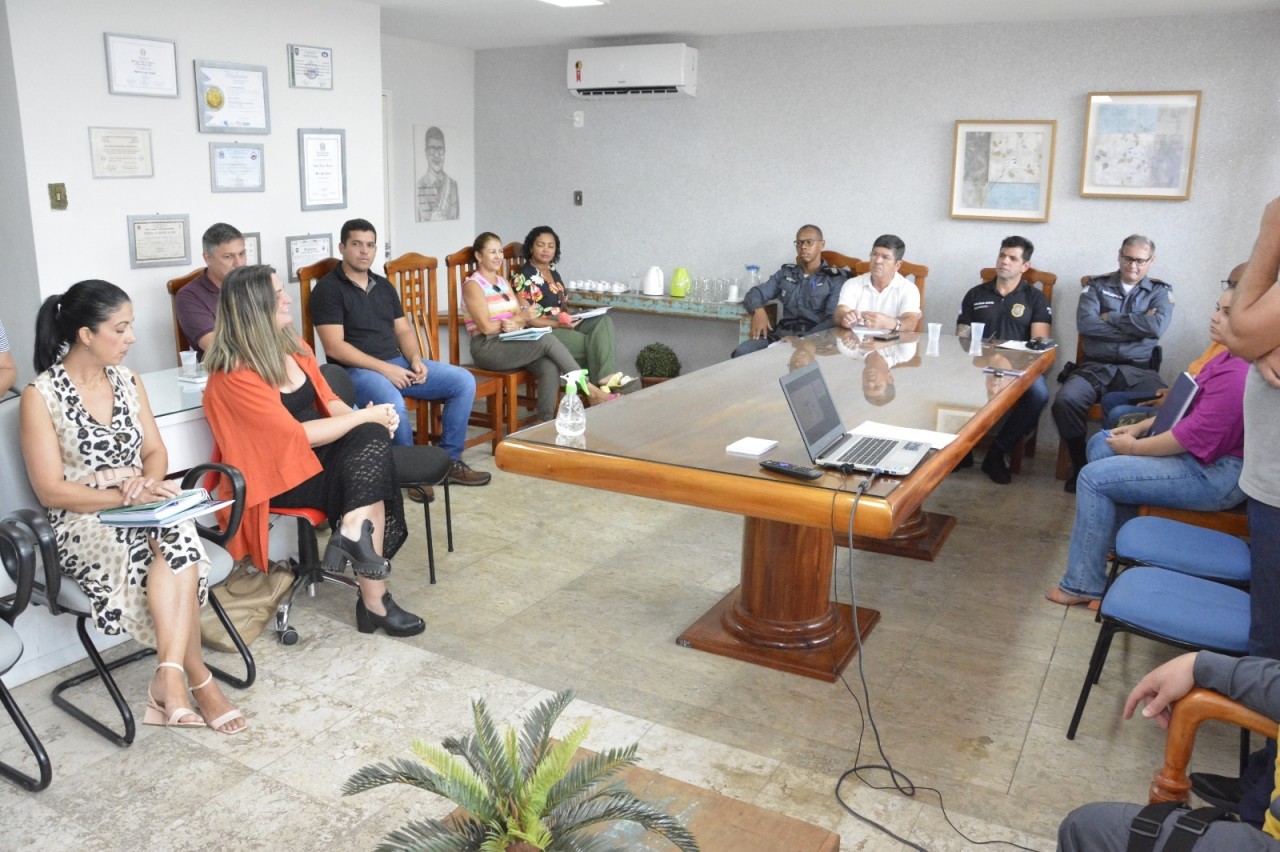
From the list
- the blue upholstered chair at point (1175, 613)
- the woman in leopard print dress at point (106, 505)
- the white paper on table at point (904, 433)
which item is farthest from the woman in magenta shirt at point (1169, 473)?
the woman in leopard print dress at point (106, 505)

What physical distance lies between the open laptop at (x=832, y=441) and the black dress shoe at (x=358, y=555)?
1367 mm

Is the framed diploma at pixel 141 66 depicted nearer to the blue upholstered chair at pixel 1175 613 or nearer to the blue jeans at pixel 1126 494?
the blue jeans at pixel 1126 494

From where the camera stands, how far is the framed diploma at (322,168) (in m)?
4.96

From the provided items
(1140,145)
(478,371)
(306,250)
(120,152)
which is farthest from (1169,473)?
(120,152)

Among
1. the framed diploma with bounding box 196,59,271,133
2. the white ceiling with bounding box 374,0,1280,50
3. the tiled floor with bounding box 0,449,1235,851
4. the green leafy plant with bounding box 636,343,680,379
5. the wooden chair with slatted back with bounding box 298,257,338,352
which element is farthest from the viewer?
the green leafy plant with bounding box 636,343,680,379

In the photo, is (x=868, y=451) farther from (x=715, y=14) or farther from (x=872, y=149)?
(x=872, y=149)

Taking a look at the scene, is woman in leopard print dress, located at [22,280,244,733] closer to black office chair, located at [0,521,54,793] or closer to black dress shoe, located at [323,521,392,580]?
black office chair, located at [0,521,54,793]

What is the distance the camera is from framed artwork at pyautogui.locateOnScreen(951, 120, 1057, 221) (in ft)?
18.0

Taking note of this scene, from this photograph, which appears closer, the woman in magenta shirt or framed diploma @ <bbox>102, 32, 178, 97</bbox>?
the woman in magenta shirt

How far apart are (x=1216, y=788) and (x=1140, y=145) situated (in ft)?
13.0

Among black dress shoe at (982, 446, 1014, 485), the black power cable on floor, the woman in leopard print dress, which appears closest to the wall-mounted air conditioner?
black dress shoe at (982, 446, 1014, 485)

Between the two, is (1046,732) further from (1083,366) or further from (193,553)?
(1083,366)

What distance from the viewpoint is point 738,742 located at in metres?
2.61

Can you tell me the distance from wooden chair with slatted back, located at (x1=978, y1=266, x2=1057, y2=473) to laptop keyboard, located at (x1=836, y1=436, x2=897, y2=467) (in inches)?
111
